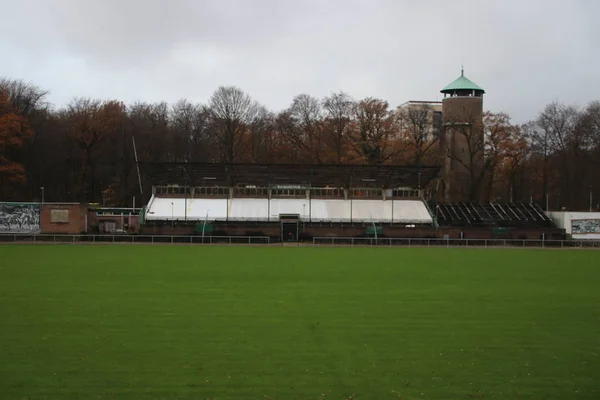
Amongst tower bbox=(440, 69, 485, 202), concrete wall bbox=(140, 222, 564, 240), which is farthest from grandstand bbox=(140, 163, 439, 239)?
tower bbox=(440, 69, 485, 202)

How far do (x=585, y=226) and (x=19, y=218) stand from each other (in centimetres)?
5266

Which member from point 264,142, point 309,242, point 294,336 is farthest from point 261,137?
point 294,336

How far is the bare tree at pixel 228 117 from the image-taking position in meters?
76.9

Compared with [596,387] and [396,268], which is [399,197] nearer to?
[396,268]

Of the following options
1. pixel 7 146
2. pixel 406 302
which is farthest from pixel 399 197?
pixel 406 302

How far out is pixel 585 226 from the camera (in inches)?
2318

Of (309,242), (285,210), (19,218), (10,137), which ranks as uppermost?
(10,137)

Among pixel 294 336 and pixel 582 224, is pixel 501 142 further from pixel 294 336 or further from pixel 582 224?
pixel 294 336

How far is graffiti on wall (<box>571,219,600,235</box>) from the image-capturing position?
Result: 192 feet

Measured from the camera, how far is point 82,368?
34.6ft

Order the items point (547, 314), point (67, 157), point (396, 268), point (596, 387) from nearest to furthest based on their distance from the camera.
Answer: point (596, 387) < point (547, 314) < point (396, 268) < point (67, 157)

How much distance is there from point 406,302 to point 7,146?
56.6 m

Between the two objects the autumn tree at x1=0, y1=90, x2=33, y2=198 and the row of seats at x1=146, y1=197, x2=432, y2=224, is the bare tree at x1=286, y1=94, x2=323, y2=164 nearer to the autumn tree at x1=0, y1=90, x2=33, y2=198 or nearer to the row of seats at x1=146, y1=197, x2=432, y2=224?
the row of seats at x1=146, y1=197, x2=432, y2=224

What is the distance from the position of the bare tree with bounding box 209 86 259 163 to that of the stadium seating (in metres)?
27.6
